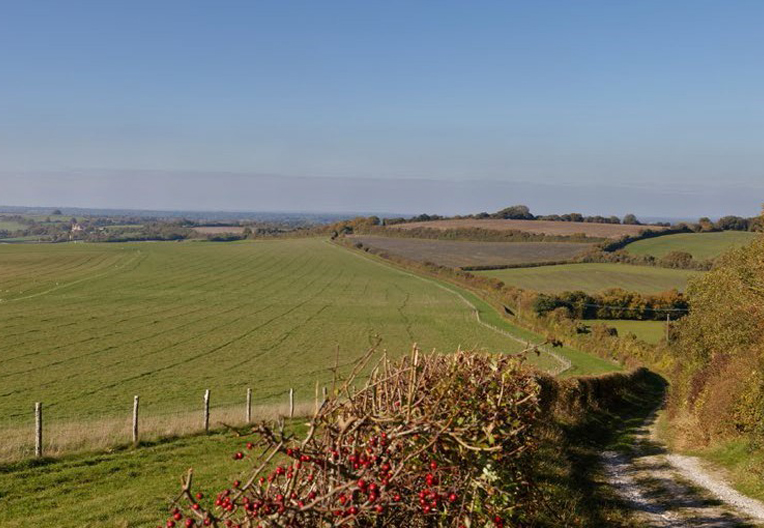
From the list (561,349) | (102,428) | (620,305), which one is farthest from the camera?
(620,305)

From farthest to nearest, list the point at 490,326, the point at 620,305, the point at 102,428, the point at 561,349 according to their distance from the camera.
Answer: the point at 620,305 → the point at 490,326 → the point at 561,349 → the point at 102,428

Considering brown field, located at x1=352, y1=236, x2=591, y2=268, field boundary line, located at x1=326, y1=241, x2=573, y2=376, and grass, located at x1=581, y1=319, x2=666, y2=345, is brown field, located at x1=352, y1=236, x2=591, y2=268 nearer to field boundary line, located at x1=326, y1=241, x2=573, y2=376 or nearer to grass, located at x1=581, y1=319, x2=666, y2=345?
field boundary line, located at x1=326, y1=241, x2=573, y2=376

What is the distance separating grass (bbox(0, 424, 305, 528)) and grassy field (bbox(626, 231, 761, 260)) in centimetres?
9486

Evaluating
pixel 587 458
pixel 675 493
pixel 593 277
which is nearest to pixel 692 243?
pixel 593 277

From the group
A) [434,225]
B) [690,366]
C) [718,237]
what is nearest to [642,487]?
[690,366]

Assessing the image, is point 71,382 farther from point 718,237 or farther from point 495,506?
point 718,237

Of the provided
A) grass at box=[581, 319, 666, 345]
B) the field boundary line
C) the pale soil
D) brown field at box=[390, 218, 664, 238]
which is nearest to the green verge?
the pale soil

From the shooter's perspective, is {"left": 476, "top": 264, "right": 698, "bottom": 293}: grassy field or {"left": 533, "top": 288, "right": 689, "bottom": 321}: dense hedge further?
{"left": 476, "top": 264, "right": 698, "bottom": 293}: grassy field

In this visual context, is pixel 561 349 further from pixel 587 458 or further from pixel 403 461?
pixel 403 461

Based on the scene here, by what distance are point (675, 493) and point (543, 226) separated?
415 ft

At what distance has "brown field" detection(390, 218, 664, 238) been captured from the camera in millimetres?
121588

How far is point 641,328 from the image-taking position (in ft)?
204

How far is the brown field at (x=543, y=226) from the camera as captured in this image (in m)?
122

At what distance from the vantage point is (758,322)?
23.7m
